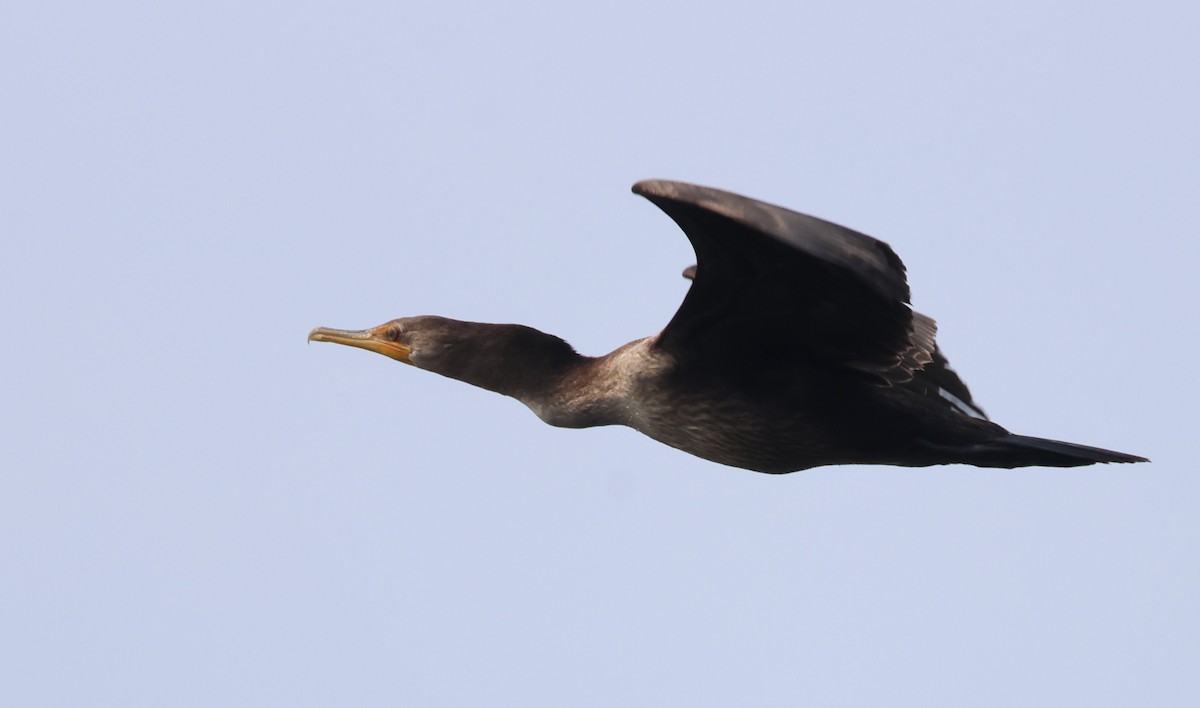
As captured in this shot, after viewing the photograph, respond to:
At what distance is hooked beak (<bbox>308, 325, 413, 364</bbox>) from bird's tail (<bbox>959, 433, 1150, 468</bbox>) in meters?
3.20

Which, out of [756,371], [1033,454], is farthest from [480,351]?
[1033,454]

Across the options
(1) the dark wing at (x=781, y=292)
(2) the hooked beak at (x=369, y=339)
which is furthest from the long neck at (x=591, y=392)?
(2) the hooked beak at (x=369, y=339)

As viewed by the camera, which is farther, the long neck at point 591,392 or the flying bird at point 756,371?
the long neck at point 591,392

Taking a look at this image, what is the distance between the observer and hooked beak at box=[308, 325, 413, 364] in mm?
10289

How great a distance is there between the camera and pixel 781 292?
8688mm

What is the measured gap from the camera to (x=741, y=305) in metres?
8.86

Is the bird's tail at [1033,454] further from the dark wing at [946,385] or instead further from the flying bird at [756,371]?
the dark wing at [946,385]

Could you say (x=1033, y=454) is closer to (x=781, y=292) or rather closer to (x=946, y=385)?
(x=946, y=385)

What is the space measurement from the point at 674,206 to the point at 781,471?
2.21 meters

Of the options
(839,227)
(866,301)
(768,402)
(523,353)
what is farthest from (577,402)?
(839,227)

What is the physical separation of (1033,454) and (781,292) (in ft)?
Result: 5.72

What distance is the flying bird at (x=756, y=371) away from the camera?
8609 mm

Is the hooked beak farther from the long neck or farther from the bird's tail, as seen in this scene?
the bird's tail

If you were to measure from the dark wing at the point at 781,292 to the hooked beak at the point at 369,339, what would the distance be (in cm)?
174
